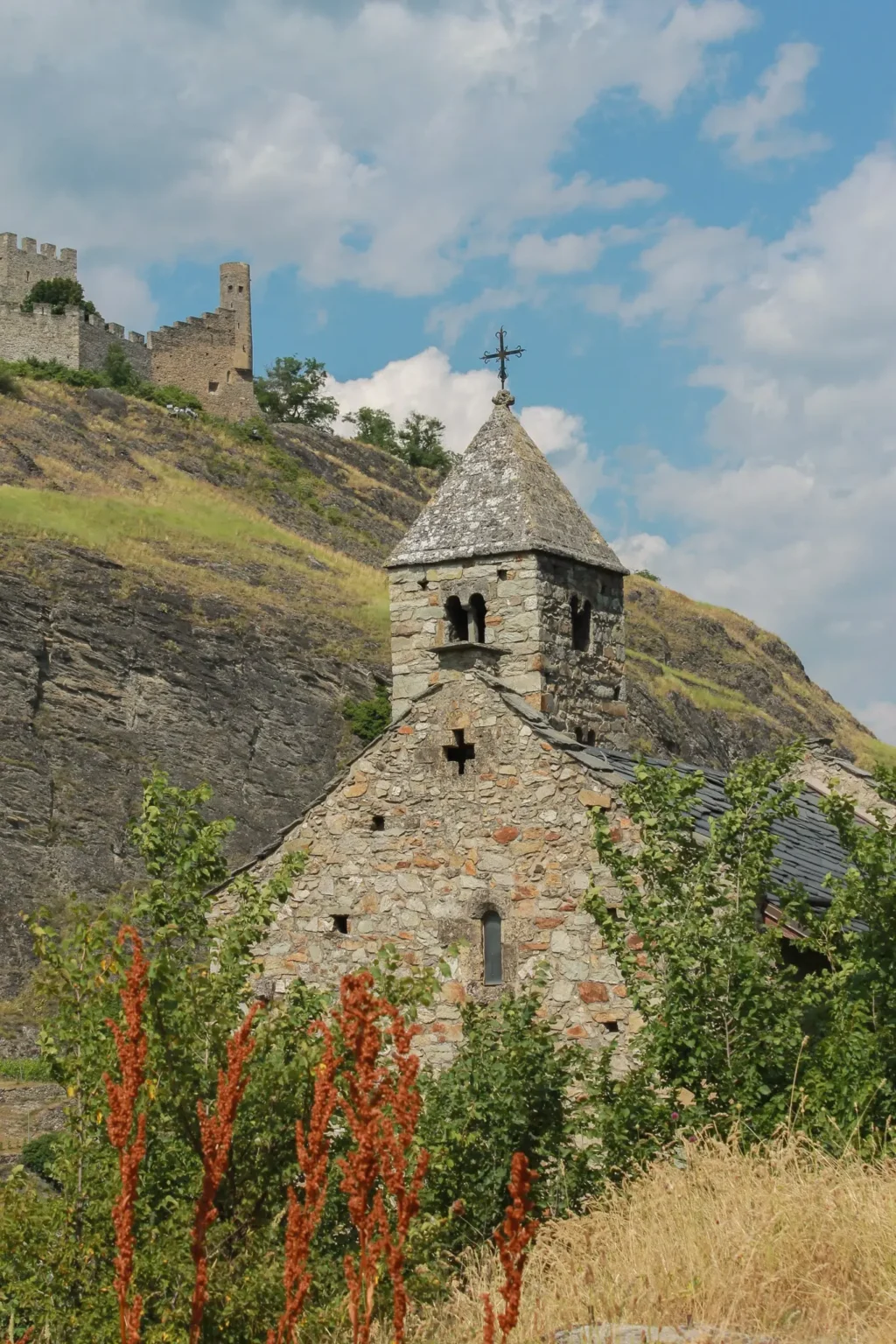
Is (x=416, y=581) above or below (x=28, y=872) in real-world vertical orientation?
above

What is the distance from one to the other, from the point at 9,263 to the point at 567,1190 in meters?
72.4

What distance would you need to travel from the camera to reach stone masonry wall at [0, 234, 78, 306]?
248ft

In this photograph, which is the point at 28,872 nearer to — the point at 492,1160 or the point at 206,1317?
the point at 492,1160

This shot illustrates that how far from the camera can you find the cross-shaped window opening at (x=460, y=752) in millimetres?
15078

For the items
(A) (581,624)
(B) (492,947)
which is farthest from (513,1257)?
(A) (581,624)

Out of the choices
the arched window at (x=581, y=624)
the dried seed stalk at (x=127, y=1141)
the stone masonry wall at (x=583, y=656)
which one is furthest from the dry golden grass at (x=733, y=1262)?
the arched window at (x=581, y=624)

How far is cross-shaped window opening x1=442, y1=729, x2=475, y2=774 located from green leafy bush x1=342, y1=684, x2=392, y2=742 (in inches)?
957

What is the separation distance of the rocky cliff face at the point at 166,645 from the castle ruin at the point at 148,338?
7.35 metres

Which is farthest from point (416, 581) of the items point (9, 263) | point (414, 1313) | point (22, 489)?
point (9, 263)

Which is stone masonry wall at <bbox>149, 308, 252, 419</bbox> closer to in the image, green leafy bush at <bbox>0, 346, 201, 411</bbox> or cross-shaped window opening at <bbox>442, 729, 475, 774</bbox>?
green leafy bush at <bbox>0, 346, 201, 411</bbox>

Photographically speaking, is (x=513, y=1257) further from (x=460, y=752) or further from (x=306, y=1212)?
(x=460, y=752)

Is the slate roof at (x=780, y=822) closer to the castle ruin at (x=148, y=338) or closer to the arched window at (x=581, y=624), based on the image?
the arched window at (x=581, y=624)

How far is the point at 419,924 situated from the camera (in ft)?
49.1

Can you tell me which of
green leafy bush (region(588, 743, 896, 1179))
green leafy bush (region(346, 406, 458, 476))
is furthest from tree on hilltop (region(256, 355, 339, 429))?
green leafy bush (region(588, 743, 896, 1179))
